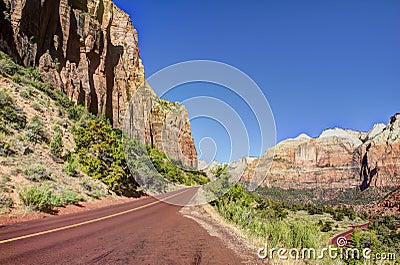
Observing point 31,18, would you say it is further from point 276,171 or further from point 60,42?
point 276,171

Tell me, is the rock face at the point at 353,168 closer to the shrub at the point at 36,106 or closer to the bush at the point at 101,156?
the bush at the point at 101,156

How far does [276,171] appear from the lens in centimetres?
18400

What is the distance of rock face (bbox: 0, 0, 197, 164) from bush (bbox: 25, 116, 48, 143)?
42.8ft

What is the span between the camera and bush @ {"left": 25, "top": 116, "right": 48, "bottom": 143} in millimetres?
20741

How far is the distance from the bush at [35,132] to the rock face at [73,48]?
13.0m

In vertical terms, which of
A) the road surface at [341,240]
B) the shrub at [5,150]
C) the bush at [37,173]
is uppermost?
the shrub at [5,150]

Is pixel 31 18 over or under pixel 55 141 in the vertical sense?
over

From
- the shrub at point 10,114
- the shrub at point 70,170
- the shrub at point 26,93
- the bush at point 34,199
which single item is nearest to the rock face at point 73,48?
the shrub at point 26,93

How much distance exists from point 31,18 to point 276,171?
16782cm

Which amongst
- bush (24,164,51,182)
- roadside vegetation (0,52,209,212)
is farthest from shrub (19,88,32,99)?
bush (24,164,51,182)

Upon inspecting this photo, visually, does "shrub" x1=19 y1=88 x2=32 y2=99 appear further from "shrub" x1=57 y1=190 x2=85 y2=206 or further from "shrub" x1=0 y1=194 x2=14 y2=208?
"shrub" x1=0 y1=194 x2=14 y2=208

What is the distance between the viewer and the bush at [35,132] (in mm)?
20741

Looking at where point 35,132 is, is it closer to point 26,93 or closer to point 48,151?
point 48,151

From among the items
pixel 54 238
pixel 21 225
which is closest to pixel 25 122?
pixel 21 225
